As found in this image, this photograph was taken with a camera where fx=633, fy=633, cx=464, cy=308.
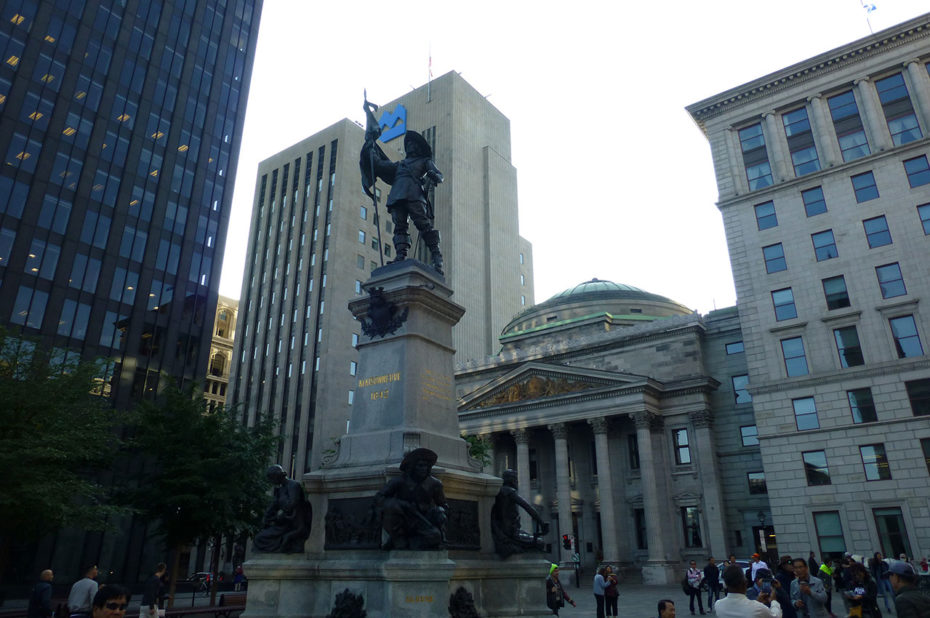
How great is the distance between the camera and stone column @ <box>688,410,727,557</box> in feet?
154

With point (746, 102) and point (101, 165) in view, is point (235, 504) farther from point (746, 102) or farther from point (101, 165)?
point (746, 102)

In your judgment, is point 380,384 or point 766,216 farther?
point 766,216

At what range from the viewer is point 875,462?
37.1 m

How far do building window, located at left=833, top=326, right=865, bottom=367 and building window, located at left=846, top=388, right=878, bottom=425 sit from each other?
177 cm

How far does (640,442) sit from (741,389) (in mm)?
9531

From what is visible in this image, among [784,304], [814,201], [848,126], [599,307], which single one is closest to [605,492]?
[784,304]

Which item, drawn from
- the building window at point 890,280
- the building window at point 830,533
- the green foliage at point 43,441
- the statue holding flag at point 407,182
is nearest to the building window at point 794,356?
the building window at point 890,280

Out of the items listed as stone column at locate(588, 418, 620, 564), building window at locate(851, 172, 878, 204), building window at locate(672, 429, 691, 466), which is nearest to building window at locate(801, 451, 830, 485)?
building window at locate(672, 429, 691, 466)

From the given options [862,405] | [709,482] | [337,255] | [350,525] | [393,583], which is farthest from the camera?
[337,255]

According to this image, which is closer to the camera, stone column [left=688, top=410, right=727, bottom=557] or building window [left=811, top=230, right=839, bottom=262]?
building window [left=811, top=230, right=839, bottom=262]

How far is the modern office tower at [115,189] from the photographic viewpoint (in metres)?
44.5

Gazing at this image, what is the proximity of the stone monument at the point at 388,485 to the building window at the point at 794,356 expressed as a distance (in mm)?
35247

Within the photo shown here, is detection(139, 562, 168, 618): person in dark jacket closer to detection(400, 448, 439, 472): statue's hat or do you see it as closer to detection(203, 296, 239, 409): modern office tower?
detection(400, 448, 439, 472): statue's hat

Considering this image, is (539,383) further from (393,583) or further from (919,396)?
(393,583)
